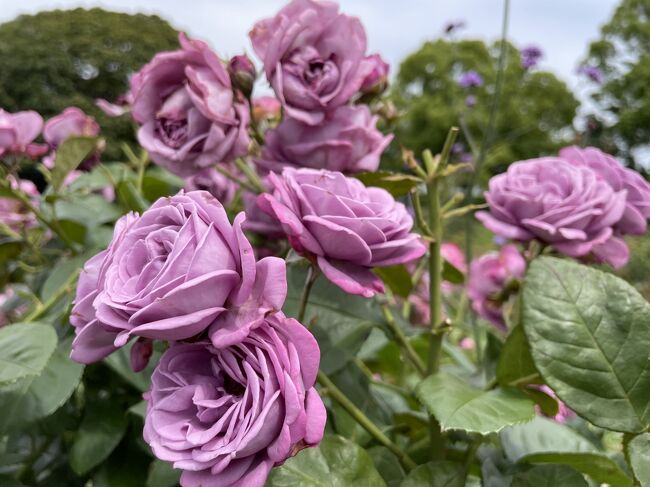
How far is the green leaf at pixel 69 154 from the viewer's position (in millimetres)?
590

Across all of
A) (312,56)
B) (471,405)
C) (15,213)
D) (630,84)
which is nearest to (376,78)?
(312,56)

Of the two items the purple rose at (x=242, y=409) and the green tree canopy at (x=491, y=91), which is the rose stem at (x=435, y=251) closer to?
the purple rose at (x=242, y=409)

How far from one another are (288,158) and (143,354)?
0.22 metres

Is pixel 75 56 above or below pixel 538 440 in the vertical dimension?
below

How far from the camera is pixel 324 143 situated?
49 cm

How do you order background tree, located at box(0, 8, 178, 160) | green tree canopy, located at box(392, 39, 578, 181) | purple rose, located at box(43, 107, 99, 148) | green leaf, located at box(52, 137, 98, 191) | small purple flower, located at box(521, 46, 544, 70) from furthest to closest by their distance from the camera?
green tree canopy, located at box(392, 39, 578, 181), background tree, located at box(0, 8, 178, 160), small purple flower, located at box(521, 46, 544, 70), purple rose, located at box(43, 107, 99, 148), green leaf, located at box(52, 137, 98, 191)

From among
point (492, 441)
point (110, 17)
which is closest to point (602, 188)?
point (492, 441)

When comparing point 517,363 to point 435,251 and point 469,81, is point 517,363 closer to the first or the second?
point 435,251

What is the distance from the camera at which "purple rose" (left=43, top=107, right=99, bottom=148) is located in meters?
0.70

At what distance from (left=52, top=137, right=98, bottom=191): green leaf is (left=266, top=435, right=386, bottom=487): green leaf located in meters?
0.37

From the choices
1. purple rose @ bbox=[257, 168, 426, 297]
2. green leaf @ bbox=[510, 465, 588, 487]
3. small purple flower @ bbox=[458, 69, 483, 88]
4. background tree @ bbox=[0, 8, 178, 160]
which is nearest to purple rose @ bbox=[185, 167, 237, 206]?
purple rose @ bbox=[257, 168, 426, 297]

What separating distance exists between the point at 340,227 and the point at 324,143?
161 mm

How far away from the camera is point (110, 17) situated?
10.6 m

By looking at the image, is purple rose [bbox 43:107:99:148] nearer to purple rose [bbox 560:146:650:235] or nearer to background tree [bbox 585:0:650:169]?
purple rose [bbox 560:146:650:235]
